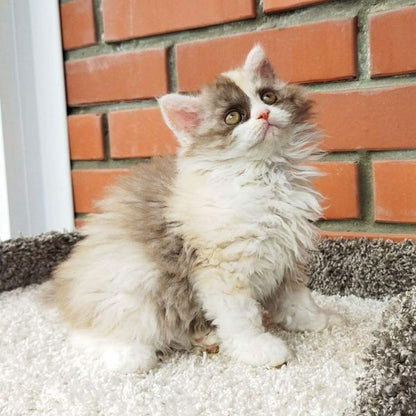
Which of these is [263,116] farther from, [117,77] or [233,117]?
[117,77]

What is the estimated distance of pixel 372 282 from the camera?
1.24 metres

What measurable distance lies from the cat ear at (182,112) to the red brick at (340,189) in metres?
0.44

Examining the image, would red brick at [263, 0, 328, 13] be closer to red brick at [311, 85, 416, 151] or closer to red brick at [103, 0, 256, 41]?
red brick at [103, 0, 256, 41]

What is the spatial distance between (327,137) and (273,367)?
24.6 inches

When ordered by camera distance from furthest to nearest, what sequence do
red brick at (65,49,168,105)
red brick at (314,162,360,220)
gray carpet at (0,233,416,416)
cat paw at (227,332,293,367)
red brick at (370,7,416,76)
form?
1. red brick at (65,49,168,105)
2. red brick at (314,162,360,220)
3. red brick at (370,7,416,76)
4. cat paw at (227,332,293,367)
5. gray carpet at (0,233,416,416)

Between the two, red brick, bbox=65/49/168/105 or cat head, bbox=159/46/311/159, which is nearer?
cat head, bbox=159/46/311/159

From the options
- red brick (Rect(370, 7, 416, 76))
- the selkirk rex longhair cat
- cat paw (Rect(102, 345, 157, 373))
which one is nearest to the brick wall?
red brick (Rect(370, 7, 416, 76))

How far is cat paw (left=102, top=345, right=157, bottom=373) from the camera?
2.93 feet

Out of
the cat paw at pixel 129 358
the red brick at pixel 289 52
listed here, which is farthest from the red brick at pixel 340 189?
the cat paw at pixel 129 358

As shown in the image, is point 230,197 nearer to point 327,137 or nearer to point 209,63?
point 327,137

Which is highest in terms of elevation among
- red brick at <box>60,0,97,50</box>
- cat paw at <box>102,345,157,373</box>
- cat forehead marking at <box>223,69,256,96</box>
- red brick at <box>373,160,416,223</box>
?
red brick at <box>60,0,97,50</box>

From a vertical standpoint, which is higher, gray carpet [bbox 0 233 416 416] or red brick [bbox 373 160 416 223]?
red brick [bbox 373 160 416 223]

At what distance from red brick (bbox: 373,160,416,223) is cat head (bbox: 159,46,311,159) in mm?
345

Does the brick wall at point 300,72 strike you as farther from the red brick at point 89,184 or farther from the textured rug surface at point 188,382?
the textured rug surface at point 188,382
